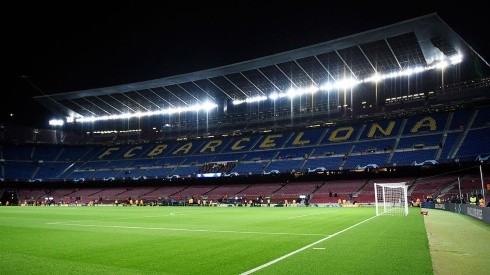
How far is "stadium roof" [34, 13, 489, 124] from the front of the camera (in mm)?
38503

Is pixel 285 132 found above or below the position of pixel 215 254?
above

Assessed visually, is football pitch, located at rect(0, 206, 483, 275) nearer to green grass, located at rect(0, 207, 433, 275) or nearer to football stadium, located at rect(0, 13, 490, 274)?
green grass, located at rect(0, 207, 433, 275)

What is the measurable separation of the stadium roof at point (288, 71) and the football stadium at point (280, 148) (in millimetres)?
249

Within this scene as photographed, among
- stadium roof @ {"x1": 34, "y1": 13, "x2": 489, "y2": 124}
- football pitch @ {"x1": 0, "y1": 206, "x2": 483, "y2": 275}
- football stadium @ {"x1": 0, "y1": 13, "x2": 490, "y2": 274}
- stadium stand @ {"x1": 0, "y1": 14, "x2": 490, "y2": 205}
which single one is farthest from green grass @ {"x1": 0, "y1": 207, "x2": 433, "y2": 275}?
stadium stand @ {"x1": 0, "y1": 14, "x2": 490, "y2": 205}

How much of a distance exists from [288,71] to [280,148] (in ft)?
41.6

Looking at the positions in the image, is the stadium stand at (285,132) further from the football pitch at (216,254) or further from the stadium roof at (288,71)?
the football pitch at (216,254)

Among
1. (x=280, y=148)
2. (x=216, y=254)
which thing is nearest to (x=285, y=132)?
(x=280, y=148)

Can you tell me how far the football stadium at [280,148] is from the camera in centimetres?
2186

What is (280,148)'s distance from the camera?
2197 inches

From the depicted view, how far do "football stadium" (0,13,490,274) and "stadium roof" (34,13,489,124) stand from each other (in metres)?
0.25

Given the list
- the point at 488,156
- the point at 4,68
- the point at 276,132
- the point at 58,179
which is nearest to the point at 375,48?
the point at 488,156

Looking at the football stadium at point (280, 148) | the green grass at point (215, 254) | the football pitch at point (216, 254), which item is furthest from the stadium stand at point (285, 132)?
the football pitch at point (216, 254)

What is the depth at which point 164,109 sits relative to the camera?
67.5m

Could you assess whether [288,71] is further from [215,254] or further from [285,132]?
[215,254]
